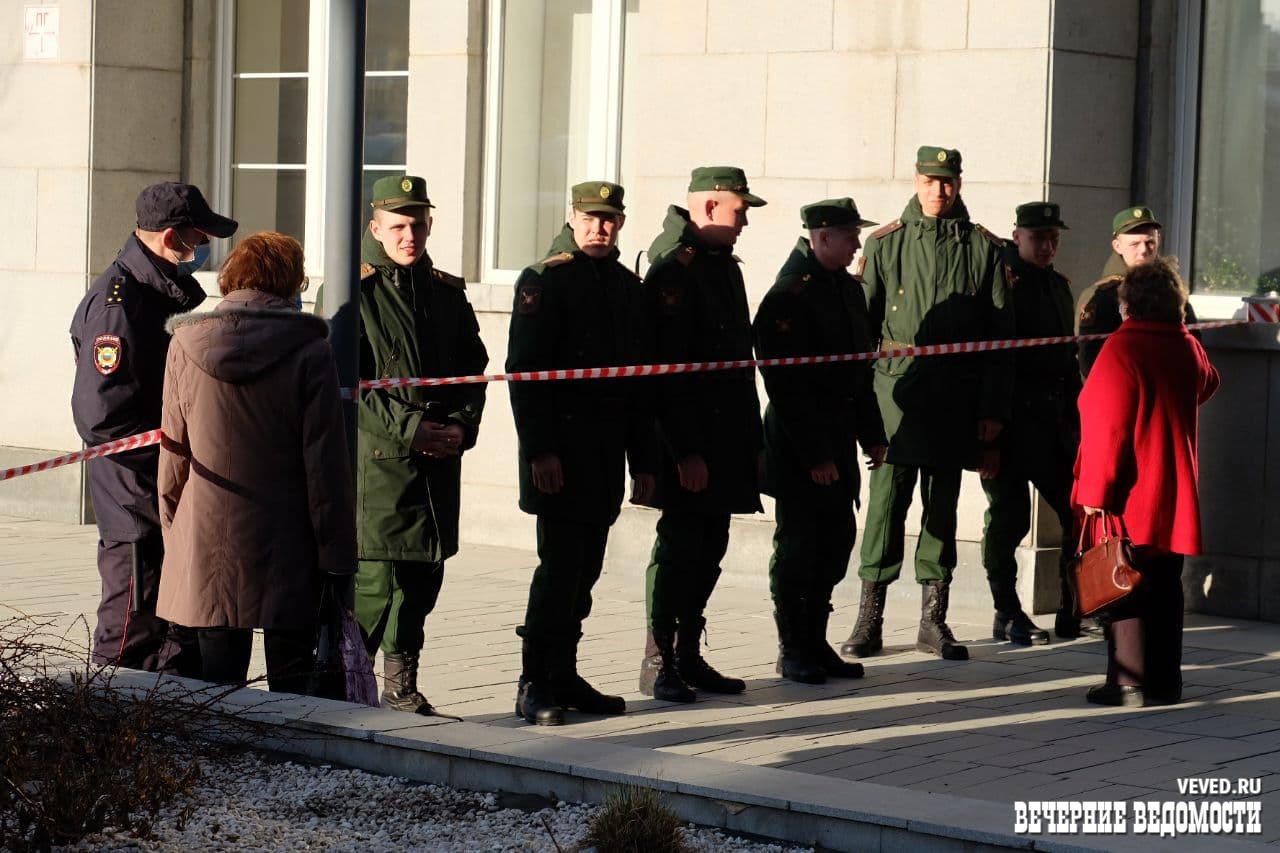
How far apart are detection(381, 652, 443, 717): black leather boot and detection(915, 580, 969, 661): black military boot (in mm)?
2570

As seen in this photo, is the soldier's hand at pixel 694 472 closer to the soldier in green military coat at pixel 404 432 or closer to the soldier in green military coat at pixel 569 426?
the soldier in green military coat at pixel 569 426

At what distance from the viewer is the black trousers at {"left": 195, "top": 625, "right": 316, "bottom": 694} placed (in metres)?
6.29

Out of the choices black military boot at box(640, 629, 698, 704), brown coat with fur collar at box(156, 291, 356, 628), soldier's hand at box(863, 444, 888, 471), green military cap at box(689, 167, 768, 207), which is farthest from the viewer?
soldier's hand at box(863, 444, 888, 471)

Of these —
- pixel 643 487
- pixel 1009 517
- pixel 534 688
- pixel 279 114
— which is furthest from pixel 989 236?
pixel 279 114

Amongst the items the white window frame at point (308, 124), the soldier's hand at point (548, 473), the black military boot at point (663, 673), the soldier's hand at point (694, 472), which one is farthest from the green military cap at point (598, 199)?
the white window frame at point (308, 124)

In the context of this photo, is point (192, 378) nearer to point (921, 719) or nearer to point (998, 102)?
point (921, 719)

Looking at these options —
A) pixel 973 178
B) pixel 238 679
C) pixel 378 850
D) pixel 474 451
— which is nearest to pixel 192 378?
pixel 238 679

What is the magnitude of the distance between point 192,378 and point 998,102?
5.26 m

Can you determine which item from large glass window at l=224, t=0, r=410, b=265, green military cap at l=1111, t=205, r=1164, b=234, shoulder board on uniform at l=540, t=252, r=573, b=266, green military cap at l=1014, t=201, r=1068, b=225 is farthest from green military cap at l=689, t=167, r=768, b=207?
large glass window at l=224, t=0, r=410, b=265

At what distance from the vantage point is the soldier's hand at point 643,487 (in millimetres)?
7652

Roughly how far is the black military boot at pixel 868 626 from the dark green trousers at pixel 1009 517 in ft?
2.35

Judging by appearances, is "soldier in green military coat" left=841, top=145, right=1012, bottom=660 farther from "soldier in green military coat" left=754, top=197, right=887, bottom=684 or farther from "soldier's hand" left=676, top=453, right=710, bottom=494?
"soldier's hand" left=676, top=453, right=710, bottom=494

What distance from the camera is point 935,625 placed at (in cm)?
908

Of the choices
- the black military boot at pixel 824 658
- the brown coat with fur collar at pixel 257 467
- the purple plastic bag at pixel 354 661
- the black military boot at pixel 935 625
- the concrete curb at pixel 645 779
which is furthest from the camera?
the black military boot at pixel 935 625
